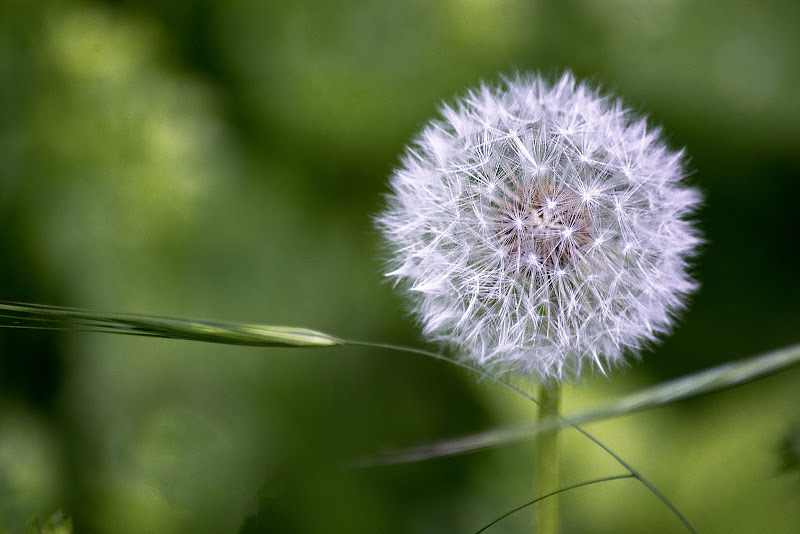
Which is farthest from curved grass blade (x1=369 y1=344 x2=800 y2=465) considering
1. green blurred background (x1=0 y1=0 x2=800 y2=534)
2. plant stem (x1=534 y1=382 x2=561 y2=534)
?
green blurred background (x1=0 y1=0 x2=800 y2=534)

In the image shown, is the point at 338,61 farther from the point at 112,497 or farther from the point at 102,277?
the point at 112,497

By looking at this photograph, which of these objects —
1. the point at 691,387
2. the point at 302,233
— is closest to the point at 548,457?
the point at 691,387

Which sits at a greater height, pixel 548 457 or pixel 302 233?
pixel 302 233

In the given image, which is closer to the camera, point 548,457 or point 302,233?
point 548,457

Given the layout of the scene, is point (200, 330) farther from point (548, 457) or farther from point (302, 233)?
point (302, 233)

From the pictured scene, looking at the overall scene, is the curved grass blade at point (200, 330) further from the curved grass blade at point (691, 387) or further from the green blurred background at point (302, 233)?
the green blurred background at point (302, 233)
